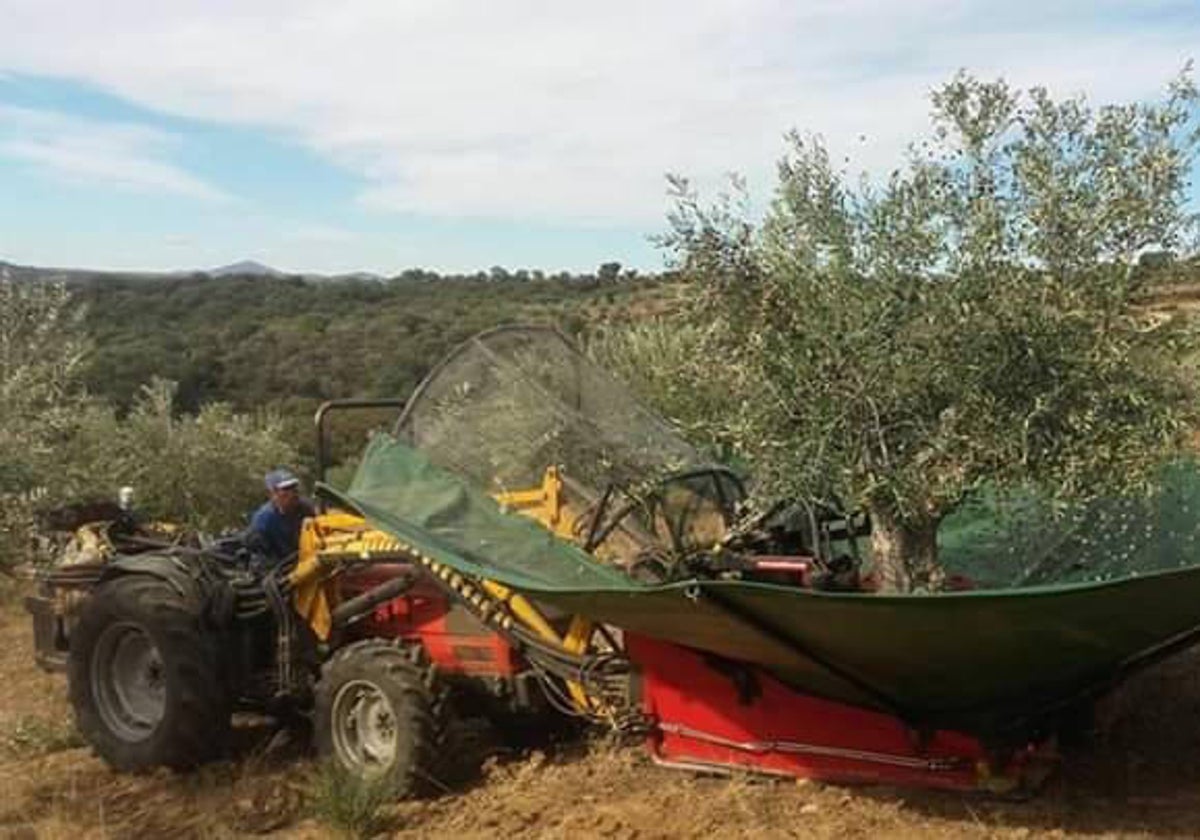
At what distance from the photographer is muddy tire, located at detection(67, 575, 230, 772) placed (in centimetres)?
802

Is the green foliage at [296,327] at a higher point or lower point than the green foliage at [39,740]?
higher

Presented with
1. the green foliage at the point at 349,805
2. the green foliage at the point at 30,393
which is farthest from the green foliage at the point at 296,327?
the green foliage at the point at 349,805

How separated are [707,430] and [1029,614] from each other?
86.4 inches

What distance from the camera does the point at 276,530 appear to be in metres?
8.83

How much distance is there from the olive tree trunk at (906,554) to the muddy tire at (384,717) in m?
2.36

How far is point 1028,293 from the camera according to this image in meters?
5.96

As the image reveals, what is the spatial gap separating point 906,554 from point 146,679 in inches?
180

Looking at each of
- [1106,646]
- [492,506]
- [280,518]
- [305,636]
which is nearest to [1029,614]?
[1106,646]

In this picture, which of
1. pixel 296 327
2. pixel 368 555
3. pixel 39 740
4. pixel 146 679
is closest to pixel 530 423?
pixel 368 555

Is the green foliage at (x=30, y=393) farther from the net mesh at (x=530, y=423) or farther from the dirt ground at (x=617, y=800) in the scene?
the net mesh at (x=530, y=423)

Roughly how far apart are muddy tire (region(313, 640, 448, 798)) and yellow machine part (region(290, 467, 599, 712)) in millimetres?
529

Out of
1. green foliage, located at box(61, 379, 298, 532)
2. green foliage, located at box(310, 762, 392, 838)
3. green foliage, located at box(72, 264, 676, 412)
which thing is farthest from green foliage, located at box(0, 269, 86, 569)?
green foliage, located at box(310, 762, 392, 838)

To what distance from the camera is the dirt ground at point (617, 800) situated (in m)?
5.92

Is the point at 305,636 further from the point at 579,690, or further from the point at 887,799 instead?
the point at 887,799
